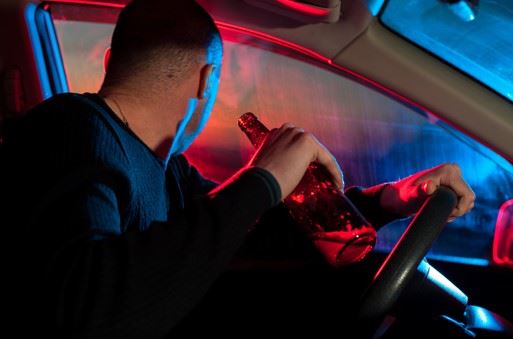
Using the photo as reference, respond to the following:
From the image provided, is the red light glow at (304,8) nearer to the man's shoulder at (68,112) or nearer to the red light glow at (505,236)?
the man's shoulder at (68,112)

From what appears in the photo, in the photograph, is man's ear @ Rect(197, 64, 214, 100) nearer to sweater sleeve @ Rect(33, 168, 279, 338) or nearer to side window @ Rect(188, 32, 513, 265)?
sweater sleeve @ Rect(33, 168, 279, 338)

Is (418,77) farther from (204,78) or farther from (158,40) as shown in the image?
(158,40)

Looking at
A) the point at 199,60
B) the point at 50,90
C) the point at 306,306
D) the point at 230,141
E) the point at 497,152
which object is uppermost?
the point at 199,60

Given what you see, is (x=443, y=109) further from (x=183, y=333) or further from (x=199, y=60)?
(x=183, y=333)

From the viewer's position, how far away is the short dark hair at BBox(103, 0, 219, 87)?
107 cm

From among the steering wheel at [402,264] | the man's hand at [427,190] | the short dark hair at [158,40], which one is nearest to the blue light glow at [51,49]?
the short dark hair at [158,40]

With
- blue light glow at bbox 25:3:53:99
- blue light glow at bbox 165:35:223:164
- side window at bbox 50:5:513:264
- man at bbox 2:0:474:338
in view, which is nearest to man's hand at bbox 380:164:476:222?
man at bbox 2:0:474:338

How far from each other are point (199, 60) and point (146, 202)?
1.19 ft

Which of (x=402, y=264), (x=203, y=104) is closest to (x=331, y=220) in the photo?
(x=402, y=264)

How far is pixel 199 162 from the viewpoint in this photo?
2.34m

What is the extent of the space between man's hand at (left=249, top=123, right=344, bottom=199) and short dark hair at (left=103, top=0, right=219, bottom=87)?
0.33 meters

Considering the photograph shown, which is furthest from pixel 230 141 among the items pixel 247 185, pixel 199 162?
pixel 247 185

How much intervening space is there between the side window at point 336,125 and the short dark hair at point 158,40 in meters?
0.77

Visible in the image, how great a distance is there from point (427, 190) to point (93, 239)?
29.8 inches
